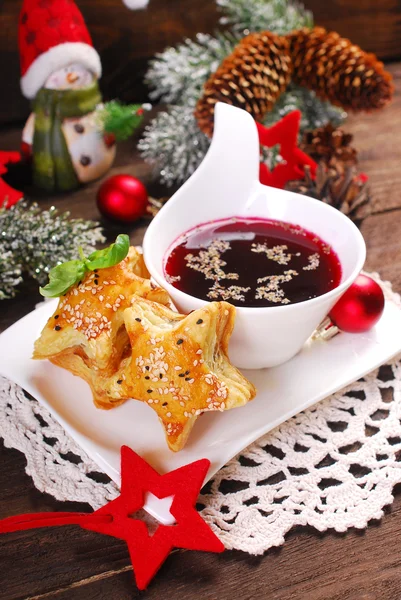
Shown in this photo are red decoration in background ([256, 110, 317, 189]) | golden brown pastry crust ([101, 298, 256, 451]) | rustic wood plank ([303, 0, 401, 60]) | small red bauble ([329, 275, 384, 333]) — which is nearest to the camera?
golden brown pastry crust ([101, 298, 256, 451])

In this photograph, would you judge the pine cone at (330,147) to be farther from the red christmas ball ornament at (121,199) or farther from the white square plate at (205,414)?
the white square plate at (205,414)

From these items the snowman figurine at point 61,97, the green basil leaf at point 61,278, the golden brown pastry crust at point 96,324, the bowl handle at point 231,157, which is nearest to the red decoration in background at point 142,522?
the golden brown pastry crust at point 96,324

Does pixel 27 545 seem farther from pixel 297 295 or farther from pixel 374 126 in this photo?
pixel 374 126

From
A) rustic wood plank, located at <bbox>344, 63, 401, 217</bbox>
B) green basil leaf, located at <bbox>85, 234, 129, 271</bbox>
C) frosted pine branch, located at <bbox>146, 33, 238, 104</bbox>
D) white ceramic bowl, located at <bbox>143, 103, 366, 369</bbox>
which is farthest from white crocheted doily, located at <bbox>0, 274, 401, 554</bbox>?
frosted pine branch, located at <bbox>146, 33, 238, 104</bbox>

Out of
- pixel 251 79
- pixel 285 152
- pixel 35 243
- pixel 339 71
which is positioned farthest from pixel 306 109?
pixel 35 243

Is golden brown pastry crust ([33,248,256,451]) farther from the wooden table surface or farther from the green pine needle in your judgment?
the green pine needle

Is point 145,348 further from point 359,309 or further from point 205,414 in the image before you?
point 359,309
